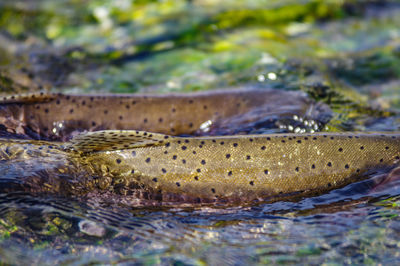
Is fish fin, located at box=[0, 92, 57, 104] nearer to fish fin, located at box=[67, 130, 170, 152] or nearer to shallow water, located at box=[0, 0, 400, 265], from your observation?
shallow water, located at box=[0, 0, 400, 265]

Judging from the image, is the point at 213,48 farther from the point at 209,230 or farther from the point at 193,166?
the point at 209,230

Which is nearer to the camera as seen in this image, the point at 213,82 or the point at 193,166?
the point at 193,166

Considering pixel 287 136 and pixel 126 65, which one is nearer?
pixel 287 136

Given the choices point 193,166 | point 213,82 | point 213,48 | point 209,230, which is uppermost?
point 213,48

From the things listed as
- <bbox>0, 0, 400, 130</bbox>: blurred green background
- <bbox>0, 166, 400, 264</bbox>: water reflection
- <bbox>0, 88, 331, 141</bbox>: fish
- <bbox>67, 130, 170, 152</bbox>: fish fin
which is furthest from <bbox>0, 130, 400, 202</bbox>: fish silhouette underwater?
<bbox>0, 0, 400, 130</bbox>: blurred green background

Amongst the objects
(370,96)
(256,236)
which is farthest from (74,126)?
(370,96)

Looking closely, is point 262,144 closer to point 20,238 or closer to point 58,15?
point 20,238

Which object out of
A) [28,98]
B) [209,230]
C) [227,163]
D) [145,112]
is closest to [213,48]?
[145,112]
